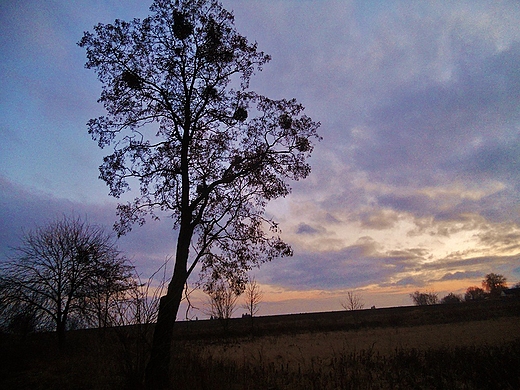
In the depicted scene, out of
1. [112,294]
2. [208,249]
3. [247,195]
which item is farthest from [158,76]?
[112,294]

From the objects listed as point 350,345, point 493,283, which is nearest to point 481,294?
point 493,283

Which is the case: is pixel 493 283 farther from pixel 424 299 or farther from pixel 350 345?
pixel 350 345

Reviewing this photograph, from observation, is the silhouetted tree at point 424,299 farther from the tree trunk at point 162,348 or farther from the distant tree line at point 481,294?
the tree trunk at point 162,348

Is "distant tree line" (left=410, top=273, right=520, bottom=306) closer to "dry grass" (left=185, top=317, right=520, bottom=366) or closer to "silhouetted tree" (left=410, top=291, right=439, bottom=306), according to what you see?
"silhouetted tree" (left=410, top=291, right=439, bottom=306)

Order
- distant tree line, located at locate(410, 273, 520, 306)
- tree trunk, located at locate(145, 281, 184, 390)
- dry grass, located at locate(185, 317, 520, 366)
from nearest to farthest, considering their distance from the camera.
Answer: tree trunk, located at locate(145, 281, 184, 390)
dry grass, located at locate(185, 317, 520, 366)
distant tree line, located at locate(410, 273, 520, 306)

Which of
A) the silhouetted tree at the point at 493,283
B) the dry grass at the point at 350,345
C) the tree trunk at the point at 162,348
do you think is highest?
the silhouetted tree at the point at 493,283

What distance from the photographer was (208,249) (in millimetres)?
10023

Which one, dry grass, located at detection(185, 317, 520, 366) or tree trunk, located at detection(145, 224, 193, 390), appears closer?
tree trunk, located at detection(145, 224, 193, 390)

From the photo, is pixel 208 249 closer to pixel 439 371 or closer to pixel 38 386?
pixel 38 386

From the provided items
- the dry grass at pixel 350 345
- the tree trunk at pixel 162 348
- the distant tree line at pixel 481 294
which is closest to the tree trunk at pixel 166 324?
the tree trunk at pixel 162 348

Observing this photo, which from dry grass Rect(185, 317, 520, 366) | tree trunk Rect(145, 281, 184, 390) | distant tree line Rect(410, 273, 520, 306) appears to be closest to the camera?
tree trunk Rect(145, 281, 184, 390)

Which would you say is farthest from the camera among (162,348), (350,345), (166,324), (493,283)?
(493,283)

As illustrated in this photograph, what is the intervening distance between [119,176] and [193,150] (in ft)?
8.32

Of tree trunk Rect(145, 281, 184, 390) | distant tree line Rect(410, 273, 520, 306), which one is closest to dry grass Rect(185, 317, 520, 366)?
tree trunk Rect(145, 281, 184, 390)
